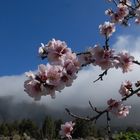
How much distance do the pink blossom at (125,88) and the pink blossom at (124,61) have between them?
3124mm

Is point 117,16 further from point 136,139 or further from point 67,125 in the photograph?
point 136,139

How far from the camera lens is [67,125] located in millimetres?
8312

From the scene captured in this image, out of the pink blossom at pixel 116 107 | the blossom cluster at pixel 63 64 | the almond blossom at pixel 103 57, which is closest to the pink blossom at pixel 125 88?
the pink blossom at pixel 116 107

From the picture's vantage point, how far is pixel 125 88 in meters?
9.20

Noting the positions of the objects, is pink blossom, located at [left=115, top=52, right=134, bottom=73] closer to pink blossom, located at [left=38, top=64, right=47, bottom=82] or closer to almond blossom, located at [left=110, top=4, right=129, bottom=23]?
pink blossom, located at [left=38, top=64, right=47, bottom=82]

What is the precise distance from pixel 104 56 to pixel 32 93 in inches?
39.7

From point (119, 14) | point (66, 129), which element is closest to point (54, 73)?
point (66, 129)

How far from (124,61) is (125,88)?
348 cm

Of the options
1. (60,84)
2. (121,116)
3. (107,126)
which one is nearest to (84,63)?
(60,84)

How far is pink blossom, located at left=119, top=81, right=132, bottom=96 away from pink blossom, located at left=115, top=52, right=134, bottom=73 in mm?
3124

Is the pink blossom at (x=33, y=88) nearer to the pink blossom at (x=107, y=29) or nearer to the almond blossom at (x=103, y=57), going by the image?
the almond blossom at (x=103, y=57)

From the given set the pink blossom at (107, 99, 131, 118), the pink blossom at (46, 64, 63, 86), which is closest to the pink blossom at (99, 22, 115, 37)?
the pink blossom at (107, 99, 131, 118)

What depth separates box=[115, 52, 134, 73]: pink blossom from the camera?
5.61 metres

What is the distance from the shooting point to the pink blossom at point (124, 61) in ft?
18.4
